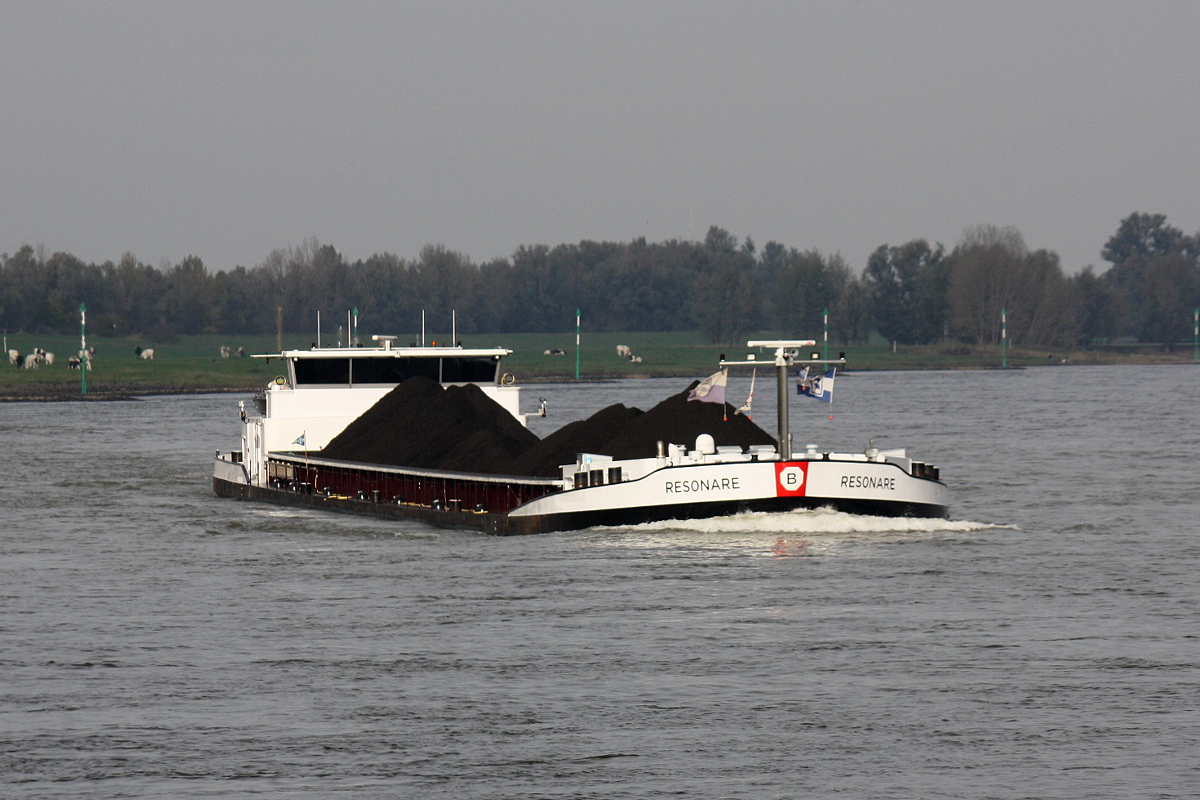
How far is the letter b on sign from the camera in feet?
98.7

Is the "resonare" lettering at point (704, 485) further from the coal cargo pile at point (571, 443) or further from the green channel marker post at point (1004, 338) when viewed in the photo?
the green channel marker post at point (1004, 338)

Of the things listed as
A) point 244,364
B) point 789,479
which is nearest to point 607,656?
point 789,479

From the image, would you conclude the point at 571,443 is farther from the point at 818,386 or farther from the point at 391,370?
the point at 391,370

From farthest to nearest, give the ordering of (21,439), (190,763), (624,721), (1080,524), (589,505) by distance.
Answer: (21,439) < (1080,524) < (589,505) < (624,721) < (190,763)

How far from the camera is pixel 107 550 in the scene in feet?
110

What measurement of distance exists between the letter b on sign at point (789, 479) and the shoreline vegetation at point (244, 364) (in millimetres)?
82352

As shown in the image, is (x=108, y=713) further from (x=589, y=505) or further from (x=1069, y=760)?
(x=589, y=505)

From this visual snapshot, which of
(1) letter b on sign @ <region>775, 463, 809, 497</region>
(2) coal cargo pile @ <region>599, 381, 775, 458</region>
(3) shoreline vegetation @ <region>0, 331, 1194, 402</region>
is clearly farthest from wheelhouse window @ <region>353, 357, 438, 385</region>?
(3) shoreline vegetation @ <region>0, 331, 1194, 402</region>

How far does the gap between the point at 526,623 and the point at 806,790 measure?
9.09m

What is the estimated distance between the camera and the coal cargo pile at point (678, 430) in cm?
3388

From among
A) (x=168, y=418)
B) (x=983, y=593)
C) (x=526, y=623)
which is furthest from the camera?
(x=168, y=418)

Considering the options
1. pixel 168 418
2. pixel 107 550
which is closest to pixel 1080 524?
pixel 107 550

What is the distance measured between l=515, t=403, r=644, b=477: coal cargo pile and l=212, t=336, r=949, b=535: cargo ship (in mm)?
241

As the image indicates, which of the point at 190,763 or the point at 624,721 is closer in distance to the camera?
the point at 190,763
